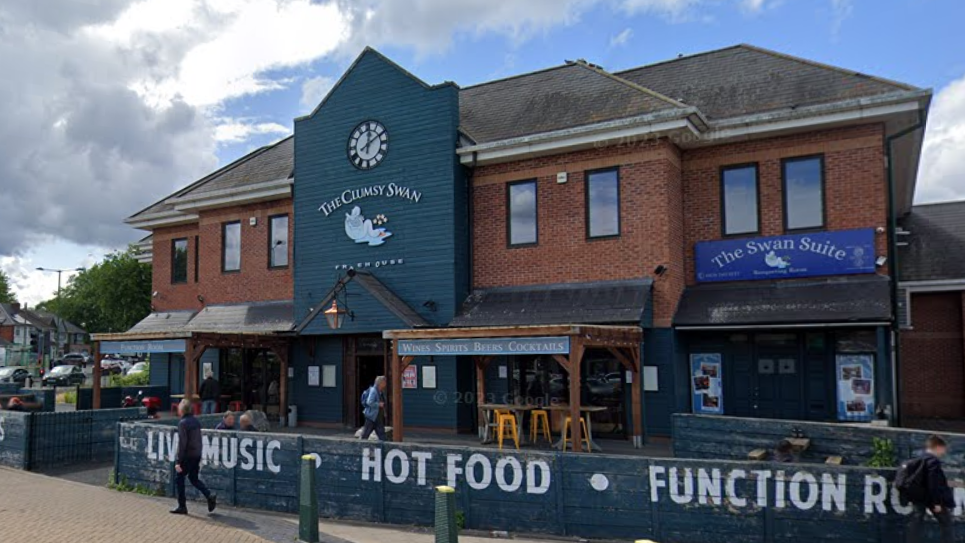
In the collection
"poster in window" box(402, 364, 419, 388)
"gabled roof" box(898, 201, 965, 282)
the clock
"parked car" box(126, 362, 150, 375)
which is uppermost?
the clock

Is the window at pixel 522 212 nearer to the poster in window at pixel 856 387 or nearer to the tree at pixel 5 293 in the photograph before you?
the poster in window at pixel 856 387

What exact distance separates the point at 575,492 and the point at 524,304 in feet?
28.5

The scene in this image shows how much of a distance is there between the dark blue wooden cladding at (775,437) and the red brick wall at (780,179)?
5.69 metres

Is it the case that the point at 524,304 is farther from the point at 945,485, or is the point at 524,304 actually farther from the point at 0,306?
the point at 0,306

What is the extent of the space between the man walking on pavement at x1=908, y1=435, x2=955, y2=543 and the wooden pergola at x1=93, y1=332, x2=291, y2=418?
14800 mm

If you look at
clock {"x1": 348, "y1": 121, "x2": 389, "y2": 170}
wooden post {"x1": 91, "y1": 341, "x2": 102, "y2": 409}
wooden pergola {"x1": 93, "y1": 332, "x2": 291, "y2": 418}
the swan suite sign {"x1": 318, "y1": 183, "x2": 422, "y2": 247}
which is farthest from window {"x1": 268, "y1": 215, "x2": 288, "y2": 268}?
wooden post {"x1": 91, "y1": 341, "x2": 102, "y2": 409}

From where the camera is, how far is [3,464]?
47.0ft

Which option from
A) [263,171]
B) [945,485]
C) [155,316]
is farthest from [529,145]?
[155,316]

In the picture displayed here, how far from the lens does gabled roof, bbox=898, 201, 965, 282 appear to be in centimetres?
1972

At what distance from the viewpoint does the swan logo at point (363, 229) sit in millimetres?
19531

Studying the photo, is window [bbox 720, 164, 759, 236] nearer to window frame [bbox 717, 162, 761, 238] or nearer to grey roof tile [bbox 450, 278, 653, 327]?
window frame [bbox 717, 162, 761, 238]

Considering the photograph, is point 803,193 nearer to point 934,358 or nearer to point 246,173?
point 934,358

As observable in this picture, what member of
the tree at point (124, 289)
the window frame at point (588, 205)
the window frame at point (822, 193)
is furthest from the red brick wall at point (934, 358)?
the tree at point (124, 289)

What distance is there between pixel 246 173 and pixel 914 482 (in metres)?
20.8
